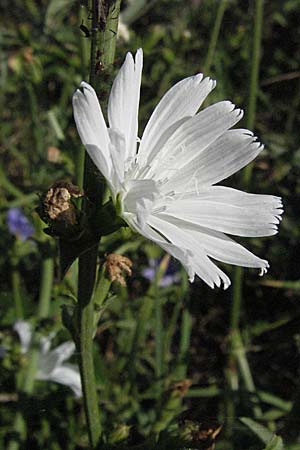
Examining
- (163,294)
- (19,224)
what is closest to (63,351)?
(163,294)

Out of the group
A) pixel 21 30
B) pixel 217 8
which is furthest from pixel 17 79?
pixel 217 8

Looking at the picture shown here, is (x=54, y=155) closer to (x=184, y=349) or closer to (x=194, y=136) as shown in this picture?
(x=184, y=349)

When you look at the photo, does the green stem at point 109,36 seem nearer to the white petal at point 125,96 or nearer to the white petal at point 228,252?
the white petal at point 125,96

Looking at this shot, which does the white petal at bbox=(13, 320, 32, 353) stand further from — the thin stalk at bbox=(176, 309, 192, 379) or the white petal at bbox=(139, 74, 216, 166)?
the white petal at bbox=(139, 74, 216, 166)

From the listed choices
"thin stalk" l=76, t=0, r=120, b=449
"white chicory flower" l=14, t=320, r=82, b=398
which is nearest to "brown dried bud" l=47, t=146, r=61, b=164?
"white chicory flower" l=14, t=320, r=82, b=398

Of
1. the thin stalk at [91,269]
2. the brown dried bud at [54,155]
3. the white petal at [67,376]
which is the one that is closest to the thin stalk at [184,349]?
the white petal at [67,376]

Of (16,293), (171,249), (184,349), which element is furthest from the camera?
(16,293)

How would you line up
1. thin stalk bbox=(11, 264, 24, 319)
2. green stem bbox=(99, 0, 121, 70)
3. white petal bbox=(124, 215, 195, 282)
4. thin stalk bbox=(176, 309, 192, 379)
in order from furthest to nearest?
thin stalk bbox=(11, 264, 24, 319)
thin stalk bbox=(176, 309, 192, 379)
green stem bbox=(99, 0, 121, 70)
white petal bbox=(124, 215, 195, 282)
